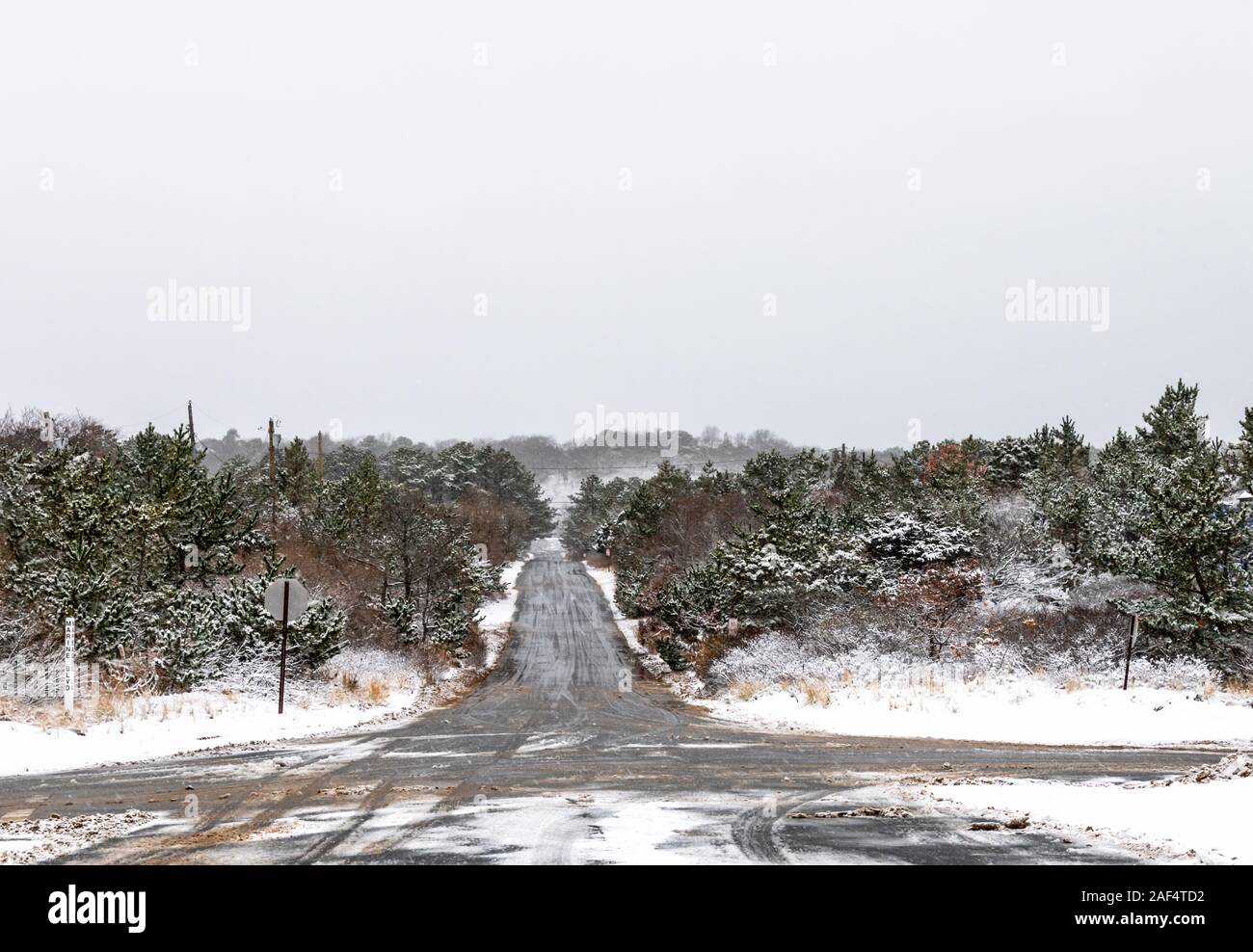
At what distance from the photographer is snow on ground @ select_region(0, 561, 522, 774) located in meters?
14.7

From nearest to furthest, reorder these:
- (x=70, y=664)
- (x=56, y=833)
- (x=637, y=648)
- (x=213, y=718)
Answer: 1. (x=56, y=833)
2. (x=70, y=664)
3. (x=213, y=718)
4. (x=637, y=648)

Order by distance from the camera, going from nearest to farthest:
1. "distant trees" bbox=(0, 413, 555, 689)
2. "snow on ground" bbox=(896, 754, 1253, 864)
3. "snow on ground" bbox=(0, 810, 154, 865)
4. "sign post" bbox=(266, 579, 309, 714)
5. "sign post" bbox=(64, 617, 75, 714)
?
"snow on ground" bbox=(896, 754, 1253, 864), "snow on ground" bbox=(0, 810, 154, 865), "sign post" bbox=(64, 617, 75, 714), "distant trees" bbox=(0, 413, 555, 689), "sign post" bbox=(266, 579, 309, 714)

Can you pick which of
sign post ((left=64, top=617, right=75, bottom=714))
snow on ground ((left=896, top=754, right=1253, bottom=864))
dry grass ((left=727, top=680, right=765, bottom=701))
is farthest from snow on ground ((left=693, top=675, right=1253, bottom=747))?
sign post ((left=64, top=617, right=75, bottom=714))

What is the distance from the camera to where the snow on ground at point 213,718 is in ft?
48.3

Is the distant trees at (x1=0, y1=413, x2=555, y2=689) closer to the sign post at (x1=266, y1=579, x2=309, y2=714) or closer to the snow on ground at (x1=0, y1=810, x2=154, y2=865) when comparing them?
the sign post at (x1=266, y1=579, x2=309, y2=714)

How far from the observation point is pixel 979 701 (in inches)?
836

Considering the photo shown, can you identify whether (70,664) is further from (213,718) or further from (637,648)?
(637,648)

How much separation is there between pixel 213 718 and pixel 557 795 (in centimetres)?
1141

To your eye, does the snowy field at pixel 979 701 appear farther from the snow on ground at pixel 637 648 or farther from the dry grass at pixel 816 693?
the snow on ground at pixel 637 648

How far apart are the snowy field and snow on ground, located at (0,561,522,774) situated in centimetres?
950

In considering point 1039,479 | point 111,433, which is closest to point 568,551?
point 111,433

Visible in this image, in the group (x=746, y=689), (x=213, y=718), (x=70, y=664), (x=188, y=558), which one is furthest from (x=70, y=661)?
(x=746, y=689)

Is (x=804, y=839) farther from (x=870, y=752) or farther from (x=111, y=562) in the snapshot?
(x=111, y=562)

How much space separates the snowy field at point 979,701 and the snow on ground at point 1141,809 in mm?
6790
